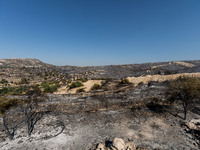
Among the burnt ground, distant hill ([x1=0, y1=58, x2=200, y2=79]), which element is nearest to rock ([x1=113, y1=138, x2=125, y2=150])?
the burnt ground

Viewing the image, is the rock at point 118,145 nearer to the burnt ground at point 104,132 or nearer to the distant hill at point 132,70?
the burnt ground at point 104,132

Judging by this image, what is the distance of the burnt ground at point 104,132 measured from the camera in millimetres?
6004

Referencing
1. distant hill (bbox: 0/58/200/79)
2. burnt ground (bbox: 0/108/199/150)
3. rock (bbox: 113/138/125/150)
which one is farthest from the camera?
distant hill (bbox: 0/58/200/79)

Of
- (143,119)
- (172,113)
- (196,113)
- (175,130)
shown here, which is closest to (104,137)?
(143,119)

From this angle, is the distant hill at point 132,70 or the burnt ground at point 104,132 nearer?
the burnt ground at point 104,132

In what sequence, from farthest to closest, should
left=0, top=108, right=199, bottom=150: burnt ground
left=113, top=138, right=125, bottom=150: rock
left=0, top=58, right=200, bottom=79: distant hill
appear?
left=0, top=58, right=200, bottom=79: distant hill < left=0, top=108, right=199, bottom=150: burnt ground < left=113, top=138, right=125, bottom=150: rock

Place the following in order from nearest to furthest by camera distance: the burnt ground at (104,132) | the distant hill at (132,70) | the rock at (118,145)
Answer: the rock at (118,145), the burnt ground at (104,132), the distant hill at (132,70)

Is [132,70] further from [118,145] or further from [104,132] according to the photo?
[118,145]

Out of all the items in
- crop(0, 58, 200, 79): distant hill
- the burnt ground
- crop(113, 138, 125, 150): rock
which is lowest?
the burnt ground

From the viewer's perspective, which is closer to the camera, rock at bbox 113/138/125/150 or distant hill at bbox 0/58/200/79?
rock at bbox 113/138/125/150

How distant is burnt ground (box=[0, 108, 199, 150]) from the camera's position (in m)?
6.00

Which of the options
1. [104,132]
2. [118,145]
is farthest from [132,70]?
[118,145]

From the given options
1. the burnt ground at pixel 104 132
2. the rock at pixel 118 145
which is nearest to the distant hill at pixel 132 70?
the burnt ground at pixel 104 132

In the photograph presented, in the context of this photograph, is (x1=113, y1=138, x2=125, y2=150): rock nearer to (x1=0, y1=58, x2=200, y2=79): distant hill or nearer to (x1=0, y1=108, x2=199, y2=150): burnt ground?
(x1=0, y1=108, x2=199, y2=150): burnt ground
